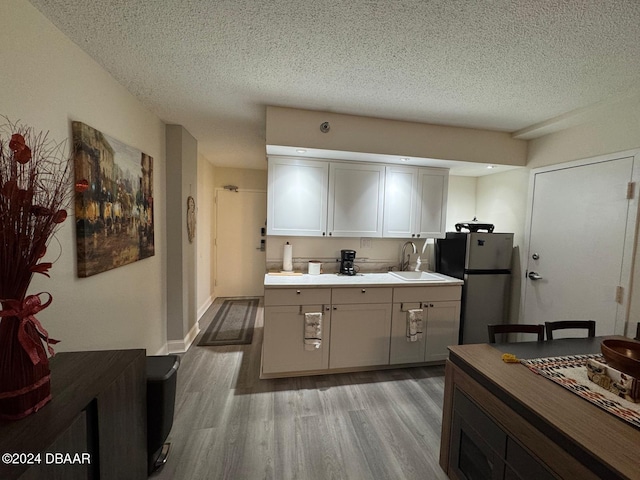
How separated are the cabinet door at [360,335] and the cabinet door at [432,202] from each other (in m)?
1.14

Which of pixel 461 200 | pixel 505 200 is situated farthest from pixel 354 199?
pixel 505 200

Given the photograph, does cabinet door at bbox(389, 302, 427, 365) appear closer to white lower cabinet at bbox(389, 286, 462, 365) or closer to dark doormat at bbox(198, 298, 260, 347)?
white lower cabinet at bbox(389, 286, 462, 365)

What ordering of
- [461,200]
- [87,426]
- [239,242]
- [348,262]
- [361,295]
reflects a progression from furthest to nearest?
[239,242] < [461,200] < [348,262] < [361,295] < [87,426]

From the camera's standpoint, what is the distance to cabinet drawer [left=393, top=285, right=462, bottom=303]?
8.65 feet

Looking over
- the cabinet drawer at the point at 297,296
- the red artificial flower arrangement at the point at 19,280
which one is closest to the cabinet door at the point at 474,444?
the cabinet drawer at the point at 297,296

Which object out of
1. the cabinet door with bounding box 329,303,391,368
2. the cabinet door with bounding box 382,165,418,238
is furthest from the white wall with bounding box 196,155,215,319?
the cabinet door with bounding box 382,165,418,238

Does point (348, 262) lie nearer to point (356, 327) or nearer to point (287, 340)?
point (356, 327)

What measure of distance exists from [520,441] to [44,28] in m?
2.93

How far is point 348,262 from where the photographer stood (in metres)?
3.04

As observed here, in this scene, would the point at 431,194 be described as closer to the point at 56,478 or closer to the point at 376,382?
the point at 376,382

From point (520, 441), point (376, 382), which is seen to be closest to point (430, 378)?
point (376, 382)

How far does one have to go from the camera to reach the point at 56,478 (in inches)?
29.0

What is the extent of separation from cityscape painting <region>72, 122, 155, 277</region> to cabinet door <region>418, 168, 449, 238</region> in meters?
2.84

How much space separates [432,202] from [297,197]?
5.28ft
